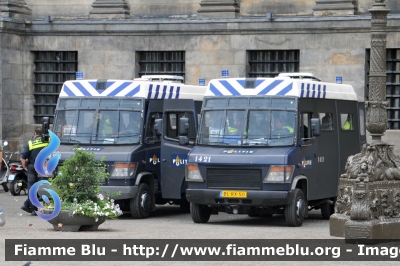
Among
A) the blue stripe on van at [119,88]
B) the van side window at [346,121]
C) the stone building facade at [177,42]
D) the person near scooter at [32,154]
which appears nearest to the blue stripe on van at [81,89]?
the blue stripe on van at [119,88]

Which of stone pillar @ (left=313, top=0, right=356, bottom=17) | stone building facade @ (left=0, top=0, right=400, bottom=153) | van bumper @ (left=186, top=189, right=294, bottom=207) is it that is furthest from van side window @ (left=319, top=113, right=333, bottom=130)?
stone pillar @ (left=313, top=0, right=356, bottom=17)

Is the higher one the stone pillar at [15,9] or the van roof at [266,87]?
the stone pillar at [15,9]

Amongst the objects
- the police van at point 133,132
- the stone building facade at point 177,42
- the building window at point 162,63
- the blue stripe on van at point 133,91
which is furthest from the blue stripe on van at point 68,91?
the building window at point 162,63

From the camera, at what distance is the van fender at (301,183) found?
18953mm

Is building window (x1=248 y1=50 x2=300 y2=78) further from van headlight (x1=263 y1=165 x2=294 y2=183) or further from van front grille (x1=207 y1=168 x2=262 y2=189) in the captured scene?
van headlight (x1=263 y1=165 x2=294 y2=183)

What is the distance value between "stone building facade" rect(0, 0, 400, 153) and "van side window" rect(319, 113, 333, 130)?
24.9ft

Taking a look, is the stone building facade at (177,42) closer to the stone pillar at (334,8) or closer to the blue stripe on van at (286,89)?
the stone pillar at (334,8)

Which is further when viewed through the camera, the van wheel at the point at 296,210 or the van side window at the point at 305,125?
the van side window at the point at 305,125

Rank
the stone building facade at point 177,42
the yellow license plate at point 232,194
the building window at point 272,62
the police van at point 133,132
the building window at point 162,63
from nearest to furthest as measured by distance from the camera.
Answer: the yellow license plate at point 232,194
the police van at point 133,132
the stone building facade at point 177,42
the building window at point 272,62
the building window at point 162,63

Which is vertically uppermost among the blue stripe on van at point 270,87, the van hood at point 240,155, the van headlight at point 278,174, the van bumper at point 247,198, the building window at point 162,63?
the building window at point 162,63

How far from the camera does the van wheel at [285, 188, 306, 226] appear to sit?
62.2 ft

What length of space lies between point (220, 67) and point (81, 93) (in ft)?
31.1

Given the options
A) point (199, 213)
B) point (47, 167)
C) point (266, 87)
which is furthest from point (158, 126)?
point (47, 167)

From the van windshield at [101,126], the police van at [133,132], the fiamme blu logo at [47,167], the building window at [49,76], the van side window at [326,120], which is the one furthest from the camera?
the building window at [49,76]
